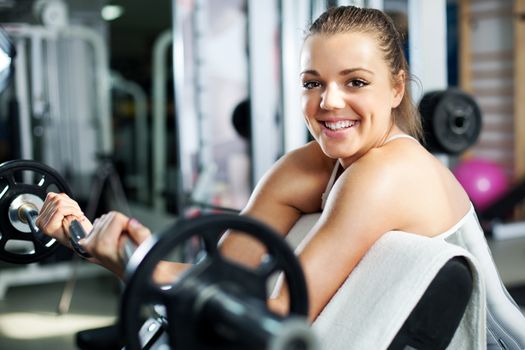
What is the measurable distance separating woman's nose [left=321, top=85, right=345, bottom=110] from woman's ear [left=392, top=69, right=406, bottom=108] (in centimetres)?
15

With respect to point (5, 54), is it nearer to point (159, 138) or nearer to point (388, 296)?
point (388, 296)

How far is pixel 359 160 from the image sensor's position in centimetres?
110

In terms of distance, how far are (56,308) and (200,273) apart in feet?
11.0

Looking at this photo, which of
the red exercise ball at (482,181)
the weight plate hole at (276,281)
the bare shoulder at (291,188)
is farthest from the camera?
the red exercise ball at (482,181)

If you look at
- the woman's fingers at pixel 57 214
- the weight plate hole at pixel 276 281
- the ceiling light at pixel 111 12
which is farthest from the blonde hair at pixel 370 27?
the ceiling light at pixel 111 12

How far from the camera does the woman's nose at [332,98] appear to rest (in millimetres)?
1091

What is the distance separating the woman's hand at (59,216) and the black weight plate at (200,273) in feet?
1.31

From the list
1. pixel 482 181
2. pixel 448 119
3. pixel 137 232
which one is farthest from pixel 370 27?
pixel 482 181

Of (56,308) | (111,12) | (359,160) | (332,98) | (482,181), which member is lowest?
(56,308)

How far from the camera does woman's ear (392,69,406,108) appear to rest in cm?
119

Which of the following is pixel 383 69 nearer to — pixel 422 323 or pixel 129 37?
pixel 422 323

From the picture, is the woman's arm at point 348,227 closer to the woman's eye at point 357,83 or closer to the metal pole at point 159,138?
the woman's eye at point 357,83

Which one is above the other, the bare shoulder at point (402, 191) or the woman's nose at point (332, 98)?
the woman's nose at point (332, 98)

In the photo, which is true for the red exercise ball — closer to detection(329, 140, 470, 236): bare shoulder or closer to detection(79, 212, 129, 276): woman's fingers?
detection(329, 140, 470, 236): bare shoulder
